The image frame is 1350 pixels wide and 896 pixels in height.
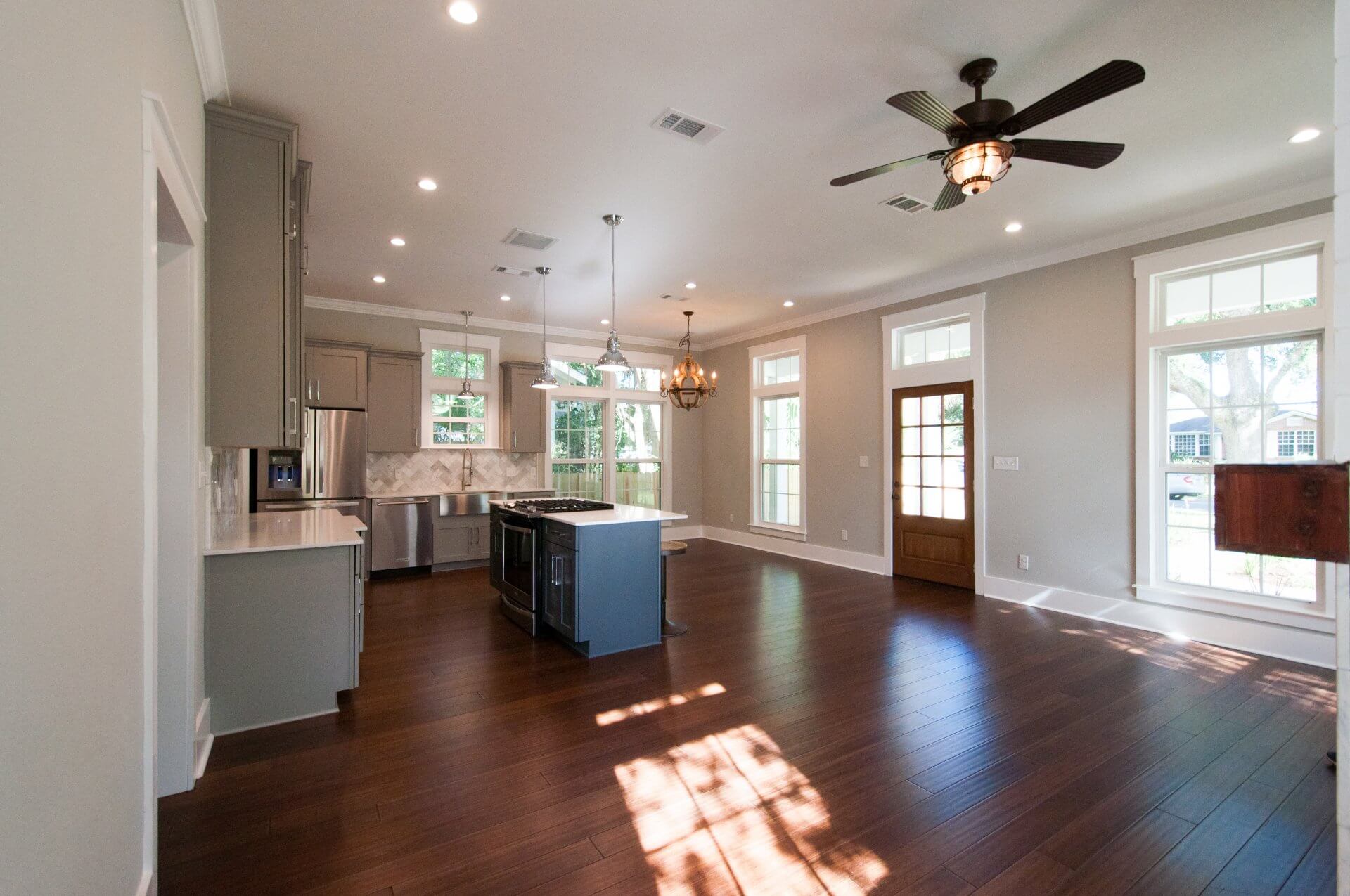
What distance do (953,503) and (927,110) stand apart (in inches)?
170

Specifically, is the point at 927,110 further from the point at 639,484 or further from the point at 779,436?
the point at 639,484

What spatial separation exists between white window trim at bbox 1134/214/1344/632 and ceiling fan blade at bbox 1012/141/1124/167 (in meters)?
2.22

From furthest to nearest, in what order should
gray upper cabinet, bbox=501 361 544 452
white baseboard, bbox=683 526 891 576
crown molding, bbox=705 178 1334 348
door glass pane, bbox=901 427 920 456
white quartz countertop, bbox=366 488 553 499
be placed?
1. gray upper cabinet, bbox=501 361 544 452
2. white baseboard, bbox=683 526 891 576
3. white quartz countertop, bbox=366 488 553 499
4. door glass pane, bbox=901 427 920 456
5. crown molding, bbox=705 178 1334 348

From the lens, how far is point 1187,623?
4.25 m

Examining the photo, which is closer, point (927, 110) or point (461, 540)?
point (927, 110)

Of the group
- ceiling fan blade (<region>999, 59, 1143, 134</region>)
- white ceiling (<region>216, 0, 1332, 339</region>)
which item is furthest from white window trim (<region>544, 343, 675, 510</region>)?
ceiling fan blade (<region>999, 59, 1143, 134</region>)

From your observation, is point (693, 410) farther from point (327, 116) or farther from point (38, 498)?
point (38, 498)

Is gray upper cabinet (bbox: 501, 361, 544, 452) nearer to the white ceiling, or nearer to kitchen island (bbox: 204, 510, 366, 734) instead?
the white ceiling

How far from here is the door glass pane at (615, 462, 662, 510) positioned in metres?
8.31

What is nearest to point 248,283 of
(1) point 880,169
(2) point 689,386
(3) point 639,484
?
(1) point 880,169

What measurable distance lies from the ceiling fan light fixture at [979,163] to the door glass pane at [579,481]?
590 centimetres

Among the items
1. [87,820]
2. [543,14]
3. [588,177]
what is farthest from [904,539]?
[87,820]

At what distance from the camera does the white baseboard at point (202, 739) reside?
7.77 ft

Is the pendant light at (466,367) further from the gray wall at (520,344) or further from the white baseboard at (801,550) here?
the white baseboard at (801,550)
